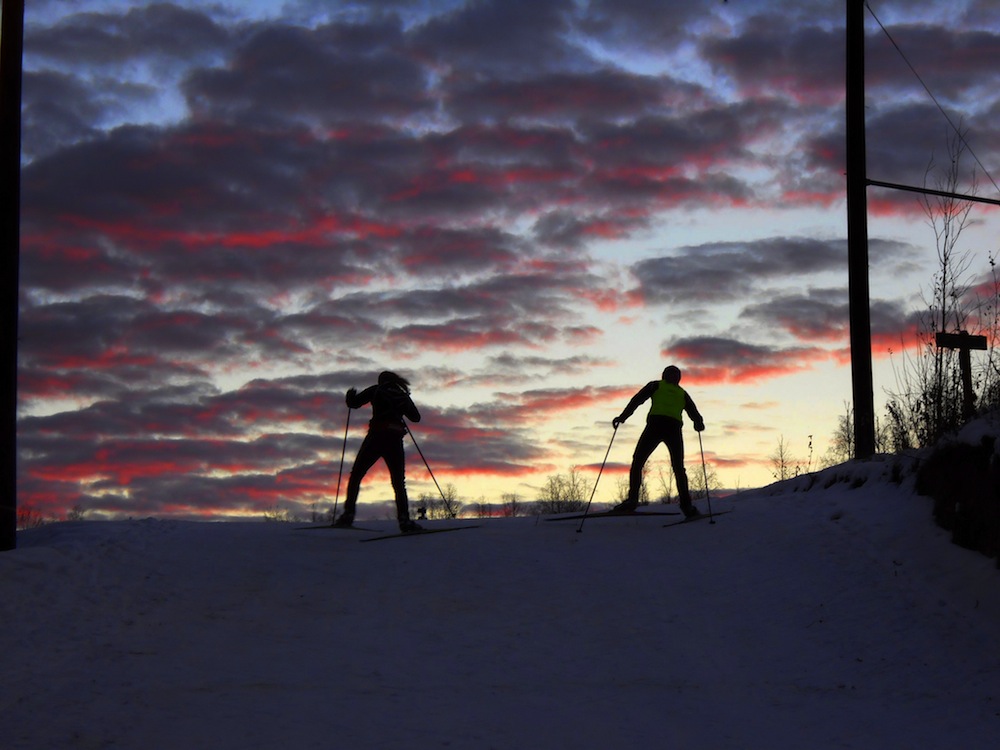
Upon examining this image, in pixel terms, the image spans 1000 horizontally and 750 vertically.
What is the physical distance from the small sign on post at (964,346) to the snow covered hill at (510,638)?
1.78 metres

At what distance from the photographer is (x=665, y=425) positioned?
17.4 meters

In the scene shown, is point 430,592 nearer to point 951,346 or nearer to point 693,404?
point 693,404

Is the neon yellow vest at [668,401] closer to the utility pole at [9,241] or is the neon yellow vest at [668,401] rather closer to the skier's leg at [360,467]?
the skier's leg at [360,467]

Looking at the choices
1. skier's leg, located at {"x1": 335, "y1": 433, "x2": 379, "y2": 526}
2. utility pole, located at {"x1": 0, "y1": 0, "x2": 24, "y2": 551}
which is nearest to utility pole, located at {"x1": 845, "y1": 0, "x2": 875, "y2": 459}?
skier's leg, located at {"x1": 335, "y1": 433, "x2": 379, "y2": 526}

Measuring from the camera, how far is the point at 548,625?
11438 mm

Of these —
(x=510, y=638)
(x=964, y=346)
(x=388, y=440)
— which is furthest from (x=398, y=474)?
(x=964, y=346)

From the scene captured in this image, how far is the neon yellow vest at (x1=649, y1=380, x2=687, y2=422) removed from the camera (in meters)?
17.4

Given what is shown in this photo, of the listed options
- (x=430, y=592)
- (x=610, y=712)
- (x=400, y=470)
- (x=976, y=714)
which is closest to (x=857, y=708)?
(x=976, y=714)

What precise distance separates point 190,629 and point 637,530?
8190 mm

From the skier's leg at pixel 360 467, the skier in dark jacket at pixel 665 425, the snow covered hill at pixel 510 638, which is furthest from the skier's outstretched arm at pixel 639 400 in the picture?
the skier's leg at pixel 360 467

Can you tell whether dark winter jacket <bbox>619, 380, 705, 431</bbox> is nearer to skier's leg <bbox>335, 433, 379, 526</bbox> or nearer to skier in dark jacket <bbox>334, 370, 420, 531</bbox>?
skier in dark jacket <bbox>334, 370, 420, 531</bbox>

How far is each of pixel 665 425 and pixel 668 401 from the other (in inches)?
15.8

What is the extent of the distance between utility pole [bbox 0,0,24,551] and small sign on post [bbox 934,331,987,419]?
13.0 m

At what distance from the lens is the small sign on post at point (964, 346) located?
15.9 meters
